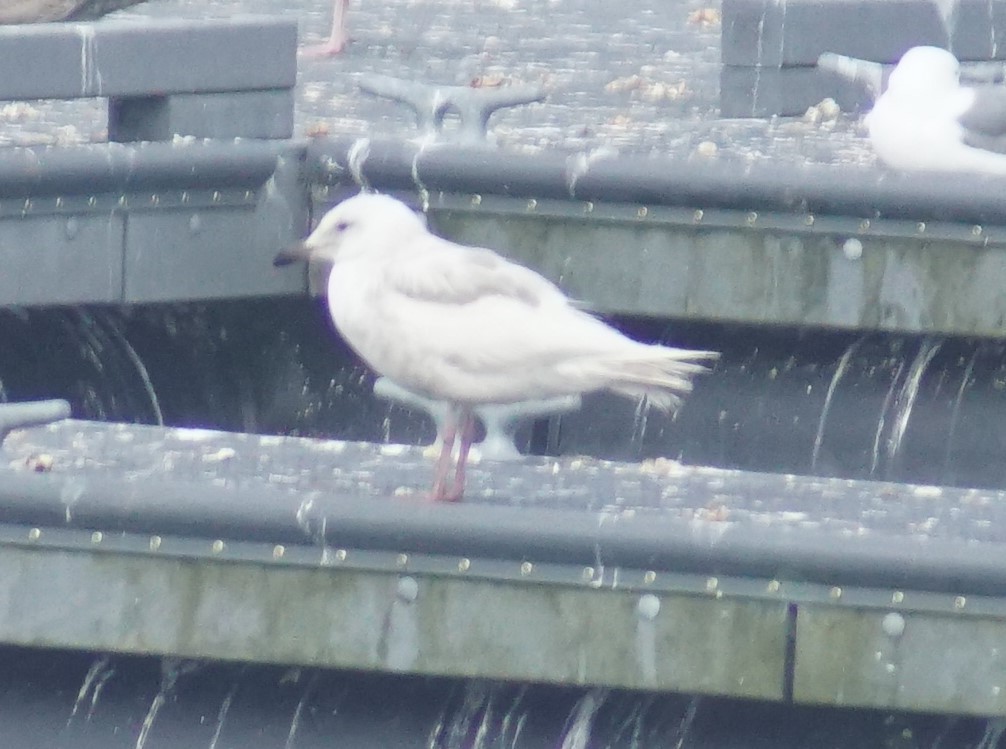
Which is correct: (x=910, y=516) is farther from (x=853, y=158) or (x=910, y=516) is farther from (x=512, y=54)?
(x=512, y=54)

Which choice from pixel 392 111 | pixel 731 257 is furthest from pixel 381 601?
pixel 392 111

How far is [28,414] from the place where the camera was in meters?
4.59

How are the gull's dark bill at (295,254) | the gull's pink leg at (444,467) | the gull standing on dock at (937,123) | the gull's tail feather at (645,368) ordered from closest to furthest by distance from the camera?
the gull's tail feather at (645,368), the gull's pink leg at (444,467), the gull's dark bill at (295,254), the gull standing on dock at (937,123)

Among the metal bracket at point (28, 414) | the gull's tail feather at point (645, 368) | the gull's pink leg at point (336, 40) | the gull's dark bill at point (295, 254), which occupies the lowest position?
the metal bracket at point (28, 414)

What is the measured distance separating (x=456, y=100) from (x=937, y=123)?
4.57 feet

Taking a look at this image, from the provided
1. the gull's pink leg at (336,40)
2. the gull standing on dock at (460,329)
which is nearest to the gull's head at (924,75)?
the gull standing on dock at (460,329)

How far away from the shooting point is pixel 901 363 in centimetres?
602

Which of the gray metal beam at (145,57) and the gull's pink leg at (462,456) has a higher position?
the gray metal beam at (145,57)

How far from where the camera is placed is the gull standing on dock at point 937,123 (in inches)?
243

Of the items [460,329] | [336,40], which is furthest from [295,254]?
[336,40]

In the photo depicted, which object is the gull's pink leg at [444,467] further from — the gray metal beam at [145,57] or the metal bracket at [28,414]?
the gray metal beam at [145,57]

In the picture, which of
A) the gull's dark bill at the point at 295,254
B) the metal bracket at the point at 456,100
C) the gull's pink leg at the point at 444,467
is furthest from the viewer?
the metal bracket at the point at 456,100

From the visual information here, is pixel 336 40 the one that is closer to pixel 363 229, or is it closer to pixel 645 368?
pixel 363 229

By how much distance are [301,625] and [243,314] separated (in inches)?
98.5
